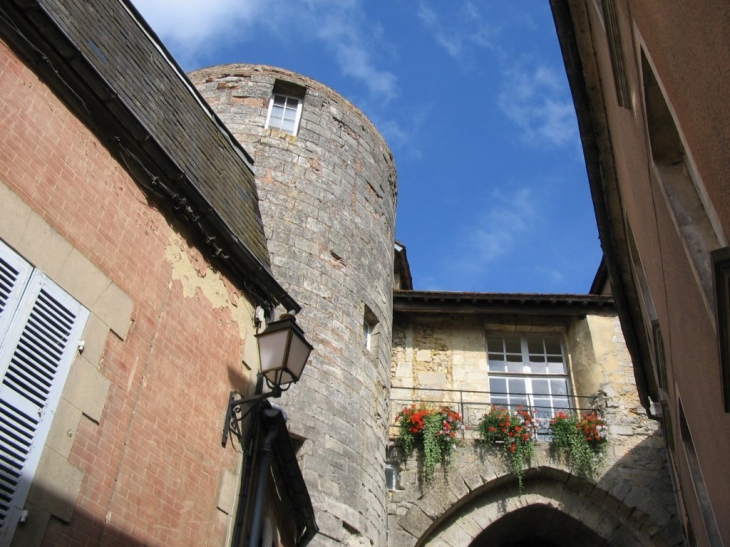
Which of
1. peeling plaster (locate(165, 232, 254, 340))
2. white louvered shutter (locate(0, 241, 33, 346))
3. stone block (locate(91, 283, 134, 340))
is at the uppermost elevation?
peeling plaster (locate(165, 232, 254, 340))

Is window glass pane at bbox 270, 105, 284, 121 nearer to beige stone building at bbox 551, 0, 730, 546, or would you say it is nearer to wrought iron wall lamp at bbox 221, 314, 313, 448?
beige stone building at bbox 551, 0, 730, 546

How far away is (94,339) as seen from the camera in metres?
3.64

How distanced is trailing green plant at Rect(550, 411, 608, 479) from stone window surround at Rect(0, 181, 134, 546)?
8120 millimetres

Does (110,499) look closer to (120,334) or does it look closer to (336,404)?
(120,334)

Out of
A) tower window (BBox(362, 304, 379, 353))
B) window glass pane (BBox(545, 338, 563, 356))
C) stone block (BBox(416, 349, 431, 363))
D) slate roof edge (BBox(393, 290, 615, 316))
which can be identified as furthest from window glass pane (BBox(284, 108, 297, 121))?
window glass pane (BBox(545, 338, 563, 356))

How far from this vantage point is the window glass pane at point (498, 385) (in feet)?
39.0

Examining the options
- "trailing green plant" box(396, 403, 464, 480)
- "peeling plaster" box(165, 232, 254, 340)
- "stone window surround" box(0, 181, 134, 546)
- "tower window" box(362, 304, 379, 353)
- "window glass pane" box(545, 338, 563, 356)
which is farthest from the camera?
"window glass pane" box(545, 338, 563, 356)

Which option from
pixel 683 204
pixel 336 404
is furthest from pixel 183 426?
pixel 336 404

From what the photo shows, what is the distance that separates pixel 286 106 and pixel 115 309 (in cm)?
699

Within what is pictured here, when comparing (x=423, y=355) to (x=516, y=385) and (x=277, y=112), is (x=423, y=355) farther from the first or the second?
(x=277, y=112)

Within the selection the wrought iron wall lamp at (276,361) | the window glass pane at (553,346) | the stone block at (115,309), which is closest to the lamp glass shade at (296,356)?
the wrought iron wall lamp at (276,361)

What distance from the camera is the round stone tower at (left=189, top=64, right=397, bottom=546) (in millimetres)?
7508

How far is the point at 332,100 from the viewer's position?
10648 millimetres

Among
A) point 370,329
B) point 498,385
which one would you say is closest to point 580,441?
point 498,385
